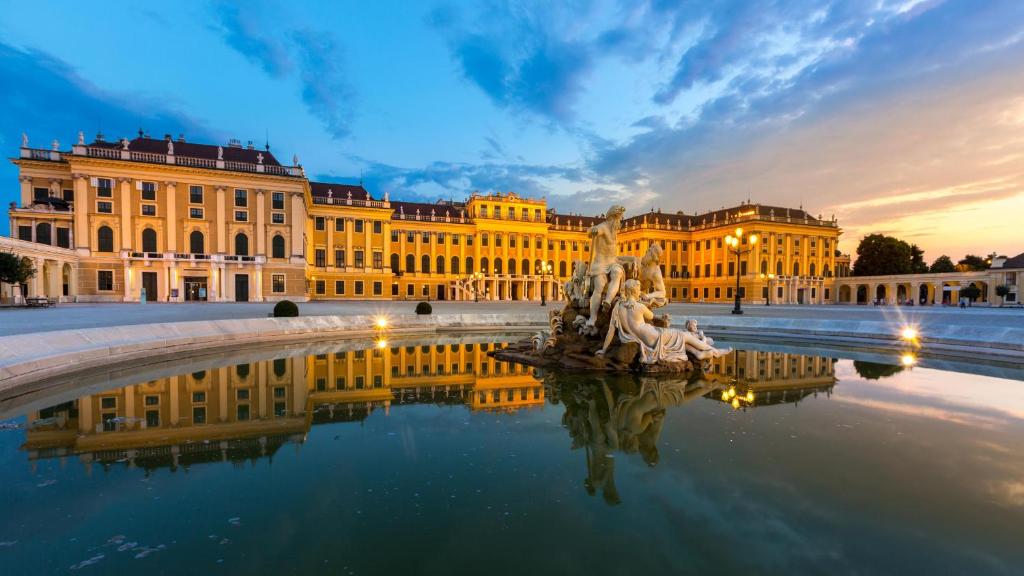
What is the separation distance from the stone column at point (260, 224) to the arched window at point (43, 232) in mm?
16236

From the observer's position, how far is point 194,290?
4072 cm

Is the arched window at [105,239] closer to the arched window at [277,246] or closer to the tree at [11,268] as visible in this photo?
the arched window at [277,246]

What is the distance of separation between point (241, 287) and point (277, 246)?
16.0 feet

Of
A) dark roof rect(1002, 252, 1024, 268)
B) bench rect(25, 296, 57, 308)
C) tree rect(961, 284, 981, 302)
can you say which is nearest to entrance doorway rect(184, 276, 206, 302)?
bench rect(25, 296, 57, 308)

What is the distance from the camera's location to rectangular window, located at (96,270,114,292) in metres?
38.3

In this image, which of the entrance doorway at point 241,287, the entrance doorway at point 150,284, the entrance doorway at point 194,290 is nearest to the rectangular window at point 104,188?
the entrance doorway at point 150,284

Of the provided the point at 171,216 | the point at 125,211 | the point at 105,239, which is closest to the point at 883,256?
the point at 171,216

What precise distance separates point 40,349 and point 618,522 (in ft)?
37.0

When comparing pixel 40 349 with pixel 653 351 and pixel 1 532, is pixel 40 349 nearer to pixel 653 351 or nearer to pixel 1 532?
pixel 1 532

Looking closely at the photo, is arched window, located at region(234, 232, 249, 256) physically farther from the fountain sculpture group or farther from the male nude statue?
the male nude statue

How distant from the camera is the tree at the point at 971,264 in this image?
71.9 m

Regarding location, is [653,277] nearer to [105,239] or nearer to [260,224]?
[260,224]

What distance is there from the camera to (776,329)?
17.2m

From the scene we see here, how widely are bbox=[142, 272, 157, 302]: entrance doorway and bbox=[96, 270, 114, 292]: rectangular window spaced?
227cm
